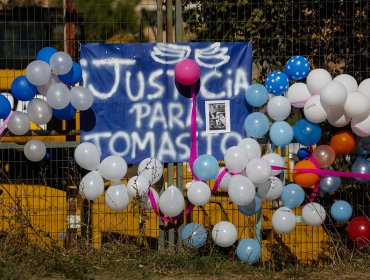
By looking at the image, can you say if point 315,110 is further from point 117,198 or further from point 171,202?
point 117,198

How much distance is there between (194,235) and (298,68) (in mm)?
2052

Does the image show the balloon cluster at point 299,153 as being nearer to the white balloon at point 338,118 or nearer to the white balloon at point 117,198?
the white balloon at point 338,118

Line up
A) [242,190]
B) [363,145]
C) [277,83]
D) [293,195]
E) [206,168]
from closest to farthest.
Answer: [242,190] → [206,168] → [293,195] → [277,83] → [363,145]

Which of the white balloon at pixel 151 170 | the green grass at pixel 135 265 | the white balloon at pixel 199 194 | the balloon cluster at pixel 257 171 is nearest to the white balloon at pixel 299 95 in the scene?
the balloon cluster at pixel 257 171

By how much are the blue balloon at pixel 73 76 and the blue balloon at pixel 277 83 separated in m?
1.98

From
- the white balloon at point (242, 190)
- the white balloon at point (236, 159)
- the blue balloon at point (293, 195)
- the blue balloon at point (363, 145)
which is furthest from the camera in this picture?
the blue balloon at point (363, 145)

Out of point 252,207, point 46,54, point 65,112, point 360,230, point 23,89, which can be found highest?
point 46,54

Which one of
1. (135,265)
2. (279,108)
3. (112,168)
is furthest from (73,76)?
(279,108)

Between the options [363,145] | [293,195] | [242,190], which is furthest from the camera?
[363,145]

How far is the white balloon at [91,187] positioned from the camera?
26.1 feet

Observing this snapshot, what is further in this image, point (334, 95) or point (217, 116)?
point (217, 116)

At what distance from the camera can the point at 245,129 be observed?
8383mm

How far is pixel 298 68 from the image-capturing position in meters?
8.35

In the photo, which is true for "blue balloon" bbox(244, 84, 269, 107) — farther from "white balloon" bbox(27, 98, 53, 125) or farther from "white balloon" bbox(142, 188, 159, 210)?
"white balloon" bbox(27, 98, 53, 125)
